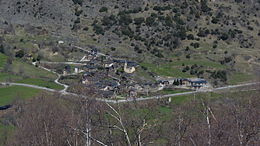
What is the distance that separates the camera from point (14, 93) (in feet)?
131

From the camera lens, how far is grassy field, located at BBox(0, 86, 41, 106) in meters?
37.7

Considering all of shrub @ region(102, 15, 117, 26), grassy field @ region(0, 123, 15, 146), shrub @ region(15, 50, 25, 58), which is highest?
shrub @ region(102, 15, 117, 26)

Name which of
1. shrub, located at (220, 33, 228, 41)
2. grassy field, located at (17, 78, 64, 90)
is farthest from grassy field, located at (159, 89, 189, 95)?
shrub, located at (220, 33, 228, 41)

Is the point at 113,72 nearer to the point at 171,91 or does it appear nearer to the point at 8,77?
the point at 171,91

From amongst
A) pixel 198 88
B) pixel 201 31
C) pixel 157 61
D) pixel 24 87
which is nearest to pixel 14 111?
pixel 24 87

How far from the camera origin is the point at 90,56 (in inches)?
2153

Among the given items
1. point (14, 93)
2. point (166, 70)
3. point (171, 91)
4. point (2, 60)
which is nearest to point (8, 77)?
point (2, 60)

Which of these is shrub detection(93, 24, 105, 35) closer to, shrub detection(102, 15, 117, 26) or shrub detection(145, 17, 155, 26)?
shrub detection(102, 15, 117, 26)

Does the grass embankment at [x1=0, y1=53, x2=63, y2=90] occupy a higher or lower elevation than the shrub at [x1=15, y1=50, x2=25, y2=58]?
lower

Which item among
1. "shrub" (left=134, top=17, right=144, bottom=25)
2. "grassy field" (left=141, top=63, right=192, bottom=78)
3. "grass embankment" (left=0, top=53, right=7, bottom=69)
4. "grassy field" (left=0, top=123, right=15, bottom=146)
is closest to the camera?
"grassy field" (left=0, top=123, right=15, bottom=146)

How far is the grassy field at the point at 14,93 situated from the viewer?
37656mm

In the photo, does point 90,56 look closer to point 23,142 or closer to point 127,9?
point 127,9

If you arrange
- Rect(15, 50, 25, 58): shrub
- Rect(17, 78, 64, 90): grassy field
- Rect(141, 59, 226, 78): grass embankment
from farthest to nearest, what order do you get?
Rect(15, 50, 25, 58): shrub
Rect(141, 59, 226, 78): grass embankment
Rect(17, 78, 64, 90): grassy field

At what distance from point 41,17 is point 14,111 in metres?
35.8
